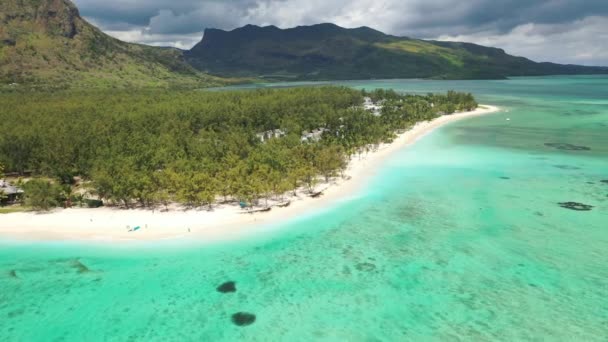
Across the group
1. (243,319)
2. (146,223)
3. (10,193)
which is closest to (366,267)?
(243,319)

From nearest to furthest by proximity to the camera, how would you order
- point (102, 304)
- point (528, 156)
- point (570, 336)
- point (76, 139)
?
point (570, 336)
point (102, 304)
point (76, 139)
point (528, 156)

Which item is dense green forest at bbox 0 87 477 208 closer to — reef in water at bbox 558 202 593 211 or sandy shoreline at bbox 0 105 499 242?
sandy shoreline at bbox 0 105 499 242

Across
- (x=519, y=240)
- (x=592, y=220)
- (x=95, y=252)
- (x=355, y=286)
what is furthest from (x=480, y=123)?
(x=95, y=252)

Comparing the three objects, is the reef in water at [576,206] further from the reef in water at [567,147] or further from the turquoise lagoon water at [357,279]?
the reef in water at [567,147]

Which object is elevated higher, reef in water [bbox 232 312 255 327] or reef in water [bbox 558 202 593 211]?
reef in water [bbox 558 202 593 211]

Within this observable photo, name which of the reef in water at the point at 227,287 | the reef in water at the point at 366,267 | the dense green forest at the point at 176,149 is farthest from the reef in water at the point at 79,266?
the reef in water at the point at 366,267

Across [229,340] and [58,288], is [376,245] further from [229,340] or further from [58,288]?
[58,288]

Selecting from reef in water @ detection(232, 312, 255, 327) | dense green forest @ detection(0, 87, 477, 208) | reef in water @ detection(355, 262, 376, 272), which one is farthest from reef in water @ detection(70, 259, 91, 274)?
reef in water @ detection(355, 262, 376, 272)
